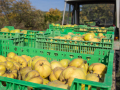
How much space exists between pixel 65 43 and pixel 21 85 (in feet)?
7.13

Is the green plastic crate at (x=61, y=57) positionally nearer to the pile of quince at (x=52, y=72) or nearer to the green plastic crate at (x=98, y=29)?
the pile of quince at (x=52, y=72)

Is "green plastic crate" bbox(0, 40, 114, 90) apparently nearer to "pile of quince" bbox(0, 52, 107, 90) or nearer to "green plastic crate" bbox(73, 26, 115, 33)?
"pile of quince" bbox(0, 52, 107, 90)

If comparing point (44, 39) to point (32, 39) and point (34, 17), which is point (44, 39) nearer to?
point (32, 39)

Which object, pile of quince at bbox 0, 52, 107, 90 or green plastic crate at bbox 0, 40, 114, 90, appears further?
pile of quince at bbox 0, 52, 107, 90

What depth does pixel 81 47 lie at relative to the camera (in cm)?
308

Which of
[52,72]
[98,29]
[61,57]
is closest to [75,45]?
[61,57]

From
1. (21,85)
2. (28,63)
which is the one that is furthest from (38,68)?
(21,85)

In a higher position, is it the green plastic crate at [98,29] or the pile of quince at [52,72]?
the green plastic crate at [98,29]

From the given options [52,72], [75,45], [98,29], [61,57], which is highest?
[98,29]

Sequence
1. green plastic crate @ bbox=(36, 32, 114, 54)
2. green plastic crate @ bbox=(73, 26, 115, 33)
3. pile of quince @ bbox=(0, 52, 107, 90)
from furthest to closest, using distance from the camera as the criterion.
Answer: green plastic crate @ bbox=(73, 26, 115, 33) < green plastic crate @ bbox=(36, 32, 114, 54) < pile of quince @ bbox=(0, 52, 107, 90)

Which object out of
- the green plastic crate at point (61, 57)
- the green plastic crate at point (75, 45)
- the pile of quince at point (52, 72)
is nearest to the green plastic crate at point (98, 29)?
the green plastic crate at point (75, 45)

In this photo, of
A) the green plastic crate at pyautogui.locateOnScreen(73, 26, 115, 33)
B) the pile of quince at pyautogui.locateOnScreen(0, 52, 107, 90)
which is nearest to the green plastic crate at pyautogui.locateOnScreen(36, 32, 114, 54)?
the pile of quince at pyautogui.locateOnScreen(0, 52, 107, 90)

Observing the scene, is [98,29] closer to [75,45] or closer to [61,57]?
[75,45]

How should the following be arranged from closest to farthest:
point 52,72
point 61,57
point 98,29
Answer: point 52,72 < point 61,57 < point 98,29
